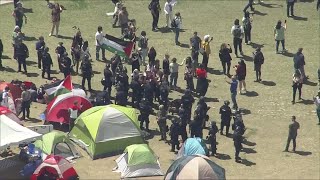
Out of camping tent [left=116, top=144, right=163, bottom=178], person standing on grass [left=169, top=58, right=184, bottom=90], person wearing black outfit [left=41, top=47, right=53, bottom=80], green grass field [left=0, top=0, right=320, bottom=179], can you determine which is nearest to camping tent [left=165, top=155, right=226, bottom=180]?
camping tent [left=116, top=144, right=163, bottom=178]

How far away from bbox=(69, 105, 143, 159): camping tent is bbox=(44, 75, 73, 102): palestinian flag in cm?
248

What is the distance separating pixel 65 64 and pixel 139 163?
30.8 feet

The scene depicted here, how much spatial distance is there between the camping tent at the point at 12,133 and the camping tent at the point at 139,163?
3633mm

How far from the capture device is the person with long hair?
40.0 m

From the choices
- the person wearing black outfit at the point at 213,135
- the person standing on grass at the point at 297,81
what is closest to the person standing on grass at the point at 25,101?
the person wearing black outfit at the point at 213,135

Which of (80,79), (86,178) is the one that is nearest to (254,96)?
(80,79)

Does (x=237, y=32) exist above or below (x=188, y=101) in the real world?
above

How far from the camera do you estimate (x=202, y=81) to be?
40281 mm

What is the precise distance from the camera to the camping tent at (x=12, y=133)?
31984mm

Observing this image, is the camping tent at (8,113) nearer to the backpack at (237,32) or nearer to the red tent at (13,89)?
the red tent at (13,89)

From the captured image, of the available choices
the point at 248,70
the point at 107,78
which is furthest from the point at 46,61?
the point at 248,70

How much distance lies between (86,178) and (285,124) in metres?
10.2

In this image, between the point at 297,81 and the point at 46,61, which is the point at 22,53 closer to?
the point at 46,61

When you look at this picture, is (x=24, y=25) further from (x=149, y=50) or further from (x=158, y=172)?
(x=158, y=172)
